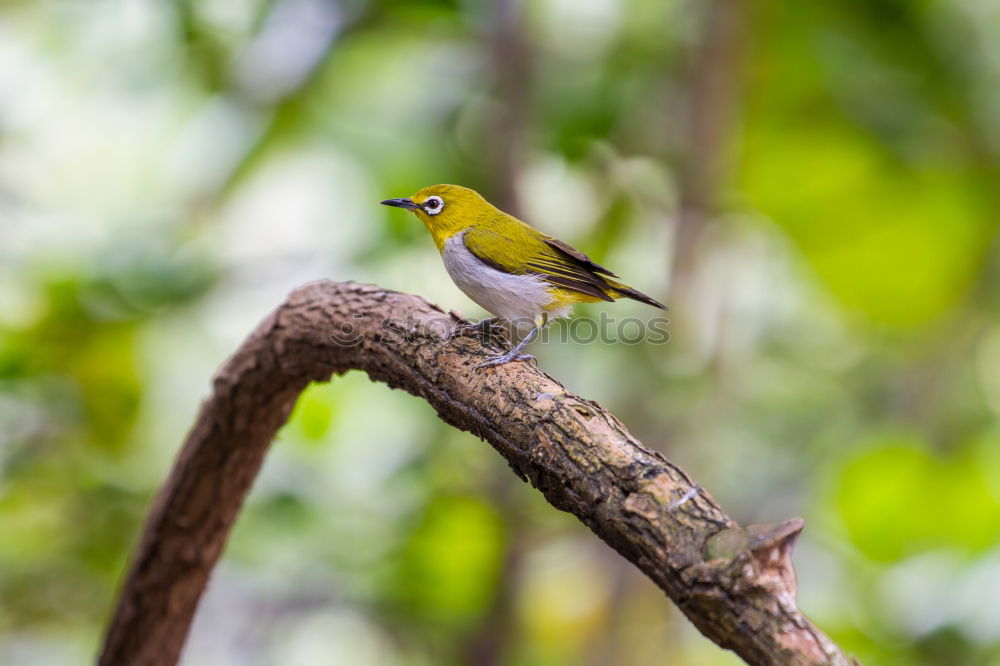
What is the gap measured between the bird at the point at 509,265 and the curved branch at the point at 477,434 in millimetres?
259

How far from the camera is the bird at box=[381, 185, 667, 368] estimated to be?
2.14 m

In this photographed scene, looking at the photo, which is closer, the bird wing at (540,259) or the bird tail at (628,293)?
the bird tail at (628,293)

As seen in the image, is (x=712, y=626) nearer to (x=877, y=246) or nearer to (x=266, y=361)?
(x=266, y=361)

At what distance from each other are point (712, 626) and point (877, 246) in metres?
2.83

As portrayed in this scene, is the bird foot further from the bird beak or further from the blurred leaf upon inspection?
the blurred leaf

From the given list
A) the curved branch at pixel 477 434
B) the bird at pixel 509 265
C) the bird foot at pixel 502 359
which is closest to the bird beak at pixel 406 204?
the bird at pixel 509 265

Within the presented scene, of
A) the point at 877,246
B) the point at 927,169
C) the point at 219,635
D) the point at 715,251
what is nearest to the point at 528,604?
the point at 219,635

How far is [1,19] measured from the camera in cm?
398

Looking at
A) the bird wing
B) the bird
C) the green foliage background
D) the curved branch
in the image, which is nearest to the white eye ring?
the bird

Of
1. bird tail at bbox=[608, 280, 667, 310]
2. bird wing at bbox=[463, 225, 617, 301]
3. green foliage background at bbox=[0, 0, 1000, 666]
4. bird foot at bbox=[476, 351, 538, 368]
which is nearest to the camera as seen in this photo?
bird foot at bbox=[476, 351, 538, 368]

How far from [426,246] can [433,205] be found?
1.21 metres

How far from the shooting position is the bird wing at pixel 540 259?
7.00ft

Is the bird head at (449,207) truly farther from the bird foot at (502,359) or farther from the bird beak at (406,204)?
the bird foot at (502,359)

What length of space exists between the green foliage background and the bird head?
82cm
